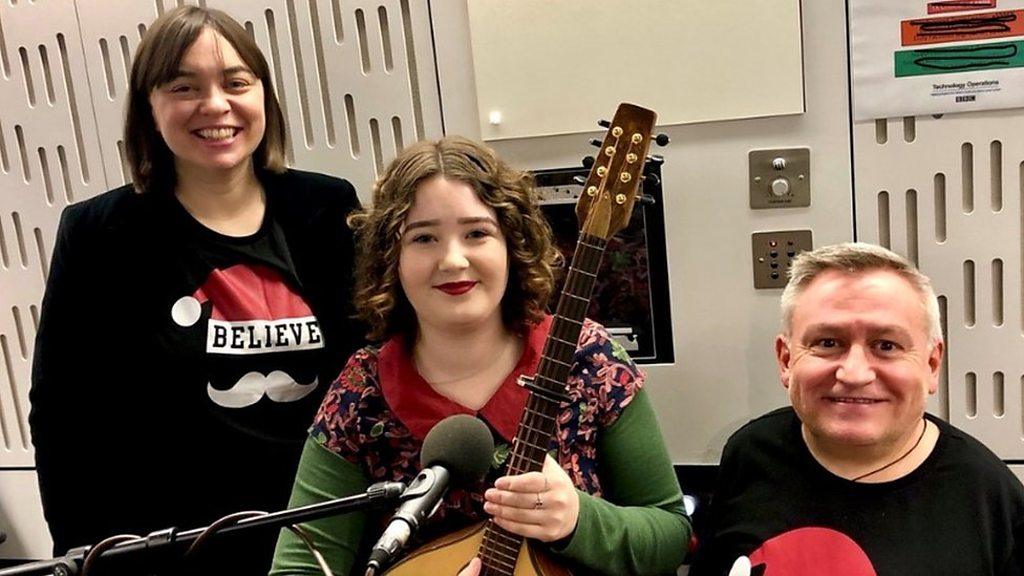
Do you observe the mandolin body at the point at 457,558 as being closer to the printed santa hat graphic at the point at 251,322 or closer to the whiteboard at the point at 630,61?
the printed santa hat graphic at the point at 251,322

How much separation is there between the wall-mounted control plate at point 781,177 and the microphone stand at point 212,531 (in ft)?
3.65

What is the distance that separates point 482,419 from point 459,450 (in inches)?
15.8

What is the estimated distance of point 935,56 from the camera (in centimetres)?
156

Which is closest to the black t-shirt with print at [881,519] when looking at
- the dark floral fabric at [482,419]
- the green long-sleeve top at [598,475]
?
the green long-sleeve top at [598,475]

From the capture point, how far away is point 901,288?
1.31 meters

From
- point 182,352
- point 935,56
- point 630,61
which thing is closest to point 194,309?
point 182,352

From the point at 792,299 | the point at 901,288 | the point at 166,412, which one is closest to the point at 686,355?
the point at 792,299

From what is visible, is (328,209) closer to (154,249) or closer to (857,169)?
(154,249)

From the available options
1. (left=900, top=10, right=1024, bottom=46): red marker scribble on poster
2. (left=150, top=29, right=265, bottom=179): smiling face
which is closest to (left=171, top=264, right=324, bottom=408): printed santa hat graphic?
(left=150, top=29, right=265, bottom=179): smiling face

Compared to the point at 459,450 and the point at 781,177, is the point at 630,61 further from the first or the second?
the point at 459,450

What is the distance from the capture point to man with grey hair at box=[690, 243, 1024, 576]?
1.27 m

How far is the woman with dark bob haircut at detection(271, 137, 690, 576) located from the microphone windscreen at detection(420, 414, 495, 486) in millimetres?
341

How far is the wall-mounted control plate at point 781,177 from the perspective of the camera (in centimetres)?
168

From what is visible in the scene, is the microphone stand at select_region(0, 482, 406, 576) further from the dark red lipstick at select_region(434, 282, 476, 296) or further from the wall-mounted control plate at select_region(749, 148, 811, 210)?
the wall-mounted control plate at select_region(749, 148, 811, 210)
